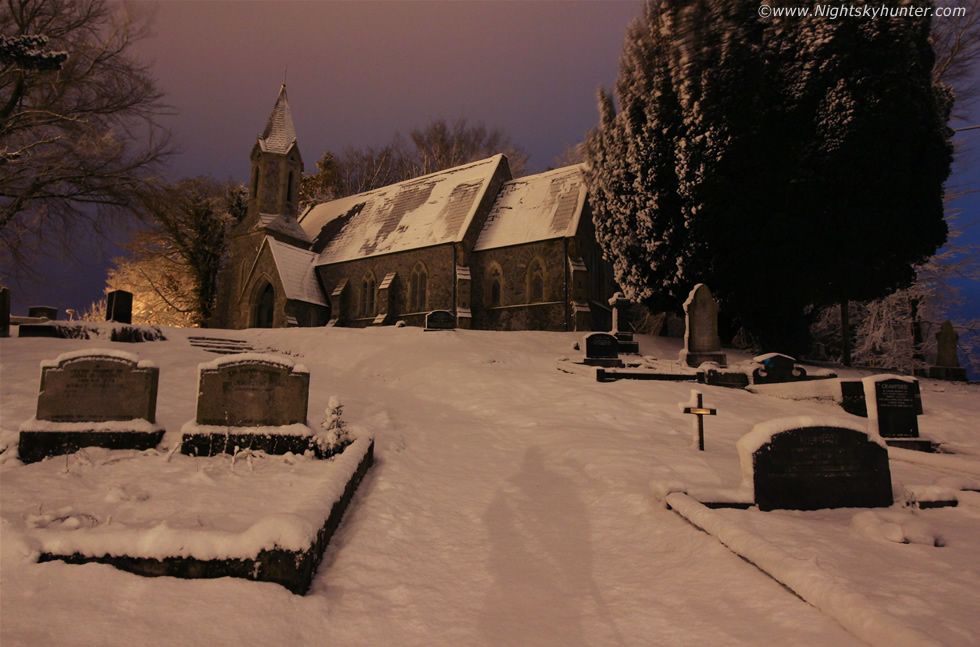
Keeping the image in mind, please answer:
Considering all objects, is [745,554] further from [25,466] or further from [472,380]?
[472,380]

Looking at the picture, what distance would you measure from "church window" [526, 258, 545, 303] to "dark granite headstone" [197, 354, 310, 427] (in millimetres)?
18322

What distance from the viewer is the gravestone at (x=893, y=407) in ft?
24.9

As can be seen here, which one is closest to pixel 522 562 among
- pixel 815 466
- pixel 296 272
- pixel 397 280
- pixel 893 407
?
pixel 815 466

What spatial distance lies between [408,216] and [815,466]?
26.4 metres

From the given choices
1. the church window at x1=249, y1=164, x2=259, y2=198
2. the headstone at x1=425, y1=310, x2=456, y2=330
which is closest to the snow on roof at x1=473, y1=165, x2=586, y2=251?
the headstone at x1=425, y1=310, x2=456, y2=330

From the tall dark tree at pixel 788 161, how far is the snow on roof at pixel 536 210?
6.64 m

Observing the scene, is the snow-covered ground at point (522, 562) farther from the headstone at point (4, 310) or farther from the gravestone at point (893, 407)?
the headstone at point (4, 310)

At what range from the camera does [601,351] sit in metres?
13.6

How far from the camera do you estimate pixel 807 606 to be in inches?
104

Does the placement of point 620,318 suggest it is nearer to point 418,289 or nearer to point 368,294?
point 418,289

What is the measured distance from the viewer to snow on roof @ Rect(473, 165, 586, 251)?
2362 centimetres

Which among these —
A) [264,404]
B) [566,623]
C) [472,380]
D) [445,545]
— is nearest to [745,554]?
[566,623]

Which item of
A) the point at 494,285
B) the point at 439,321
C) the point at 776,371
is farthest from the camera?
the point at 494,285

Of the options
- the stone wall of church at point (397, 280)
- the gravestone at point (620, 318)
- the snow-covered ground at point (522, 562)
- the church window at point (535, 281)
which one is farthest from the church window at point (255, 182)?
the snow-covered ground at point (522, 562)
